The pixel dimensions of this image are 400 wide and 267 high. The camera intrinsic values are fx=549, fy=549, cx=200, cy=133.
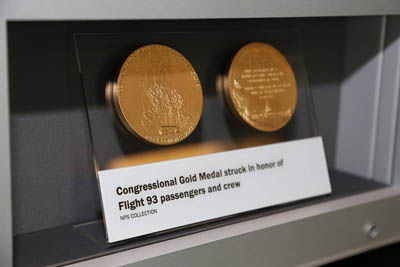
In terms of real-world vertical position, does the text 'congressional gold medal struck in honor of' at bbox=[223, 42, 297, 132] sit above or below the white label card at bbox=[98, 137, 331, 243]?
above

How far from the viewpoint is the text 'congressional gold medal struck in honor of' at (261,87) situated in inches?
48.9

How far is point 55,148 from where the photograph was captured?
112cm

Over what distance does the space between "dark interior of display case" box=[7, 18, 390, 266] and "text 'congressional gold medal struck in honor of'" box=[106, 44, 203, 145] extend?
0.05 metres

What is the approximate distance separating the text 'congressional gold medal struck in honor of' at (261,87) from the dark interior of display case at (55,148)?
7 cm

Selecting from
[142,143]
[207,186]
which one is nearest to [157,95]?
[142,143]

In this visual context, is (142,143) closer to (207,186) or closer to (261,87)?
(207,186)

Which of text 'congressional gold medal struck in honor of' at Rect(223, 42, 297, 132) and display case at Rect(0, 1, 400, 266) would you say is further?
text 'congressional gold medal struck in honor of' at Rect(223, 42, 297, 132)

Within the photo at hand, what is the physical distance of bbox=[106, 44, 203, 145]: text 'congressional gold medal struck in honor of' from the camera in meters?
1.08

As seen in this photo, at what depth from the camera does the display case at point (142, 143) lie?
1020mm

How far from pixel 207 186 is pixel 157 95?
0.21 metres

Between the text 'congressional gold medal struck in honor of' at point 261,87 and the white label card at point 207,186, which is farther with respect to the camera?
the text 'congressional gold medal struck in honor of' at point 261,87

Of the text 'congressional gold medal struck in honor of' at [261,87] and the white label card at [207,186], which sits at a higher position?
the text 'congressional gold medal struck in honor of' at [261,87]

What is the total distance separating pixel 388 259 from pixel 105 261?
777 mm

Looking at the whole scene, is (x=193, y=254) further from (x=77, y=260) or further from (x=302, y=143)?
(x=302, y=143)
